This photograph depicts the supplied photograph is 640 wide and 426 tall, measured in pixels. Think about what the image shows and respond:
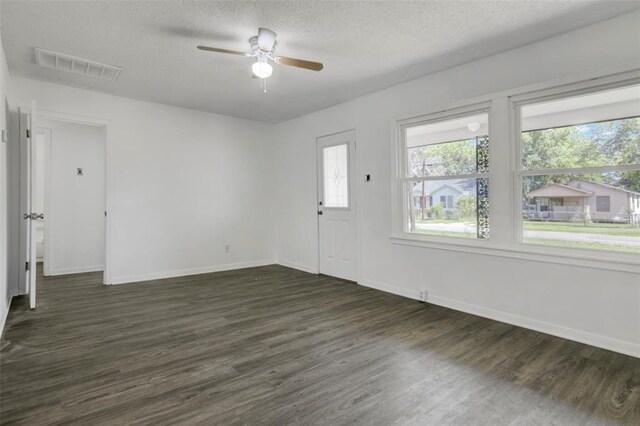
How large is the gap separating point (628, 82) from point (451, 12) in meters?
1.46

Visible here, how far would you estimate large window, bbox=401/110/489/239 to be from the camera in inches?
135

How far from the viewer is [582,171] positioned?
2748 millimetres

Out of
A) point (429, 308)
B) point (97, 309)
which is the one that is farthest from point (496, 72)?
point (97, 309)

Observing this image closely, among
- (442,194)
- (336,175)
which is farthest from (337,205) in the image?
(442,194)

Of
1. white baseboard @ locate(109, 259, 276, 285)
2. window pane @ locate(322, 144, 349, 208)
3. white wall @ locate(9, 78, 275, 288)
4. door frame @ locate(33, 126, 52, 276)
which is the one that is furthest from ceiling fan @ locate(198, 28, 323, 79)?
door frame @ locate(33, 126, 52, 276)

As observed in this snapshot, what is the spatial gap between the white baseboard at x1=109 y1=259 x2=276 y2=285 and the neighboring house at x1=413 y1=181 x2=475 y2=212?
10.5 feet

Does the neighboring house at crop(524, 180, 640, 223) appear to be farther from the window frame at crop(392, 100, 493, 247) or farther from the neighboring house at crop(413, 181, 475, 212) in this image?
the neighboring house at crop(413, 181, 475, 212)

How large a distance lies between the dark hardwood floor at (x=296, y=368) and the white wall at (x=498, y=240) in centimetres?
21

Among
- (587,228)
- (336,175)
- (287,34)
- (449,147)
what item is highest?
(287,34)

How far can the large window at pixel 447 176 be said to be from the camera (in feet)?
11.3

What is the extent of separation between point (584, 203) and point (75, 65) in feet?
16.8

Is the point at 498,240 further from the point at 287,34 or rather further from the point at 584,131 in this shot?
the point at 287,34

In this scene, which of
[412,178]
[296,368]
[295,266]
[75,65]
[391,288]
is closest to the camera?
[296,368]

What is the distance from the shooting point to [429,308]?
357 centimetres
